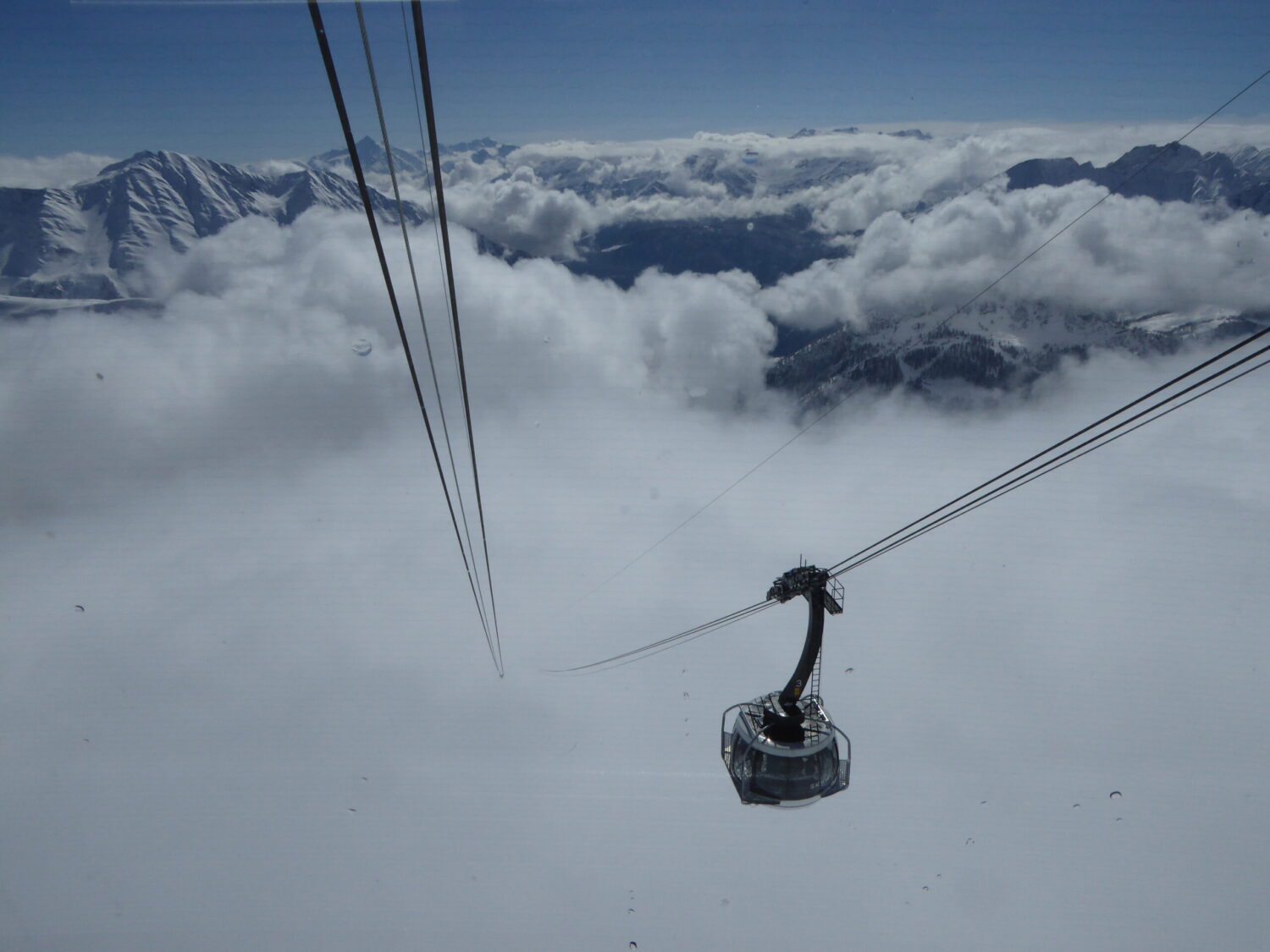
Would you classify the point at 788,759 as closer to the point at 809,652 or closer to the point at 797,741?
the point at 797,741

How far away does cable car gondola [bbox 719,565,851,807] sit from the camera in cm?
1291

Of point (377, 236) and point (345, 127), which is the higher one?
point (345, 127)

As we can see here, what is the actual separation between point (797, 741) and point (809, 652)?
74.6 inches

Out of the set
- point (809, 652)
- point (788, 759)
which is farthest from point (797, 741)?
point (809, 652)

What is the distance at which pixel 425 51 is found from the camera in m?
4.09

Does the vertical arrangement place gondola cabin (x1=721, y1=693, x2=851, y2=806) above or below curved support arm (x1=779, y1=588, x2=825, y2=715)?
below

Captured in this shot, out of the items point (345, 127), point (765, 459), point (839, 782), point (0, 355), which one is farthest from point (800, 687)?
point (0, 355)

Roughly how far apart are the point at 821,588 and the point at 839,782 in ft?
14.3

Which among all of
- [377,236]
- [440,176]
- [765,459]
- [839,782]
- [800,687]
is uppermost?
[765,459]

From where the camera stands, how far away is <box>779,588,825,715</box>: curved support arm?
41.9ft

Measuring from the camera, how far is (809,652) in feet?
43.4

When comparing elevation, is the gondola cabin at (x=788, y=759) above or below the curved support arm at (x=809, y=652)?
below

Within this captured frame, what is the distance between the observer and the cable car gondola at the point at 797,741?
1291 cm

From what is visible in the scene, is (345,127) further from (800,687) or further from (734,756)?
(734,756)
